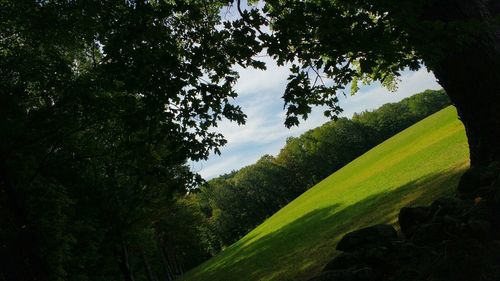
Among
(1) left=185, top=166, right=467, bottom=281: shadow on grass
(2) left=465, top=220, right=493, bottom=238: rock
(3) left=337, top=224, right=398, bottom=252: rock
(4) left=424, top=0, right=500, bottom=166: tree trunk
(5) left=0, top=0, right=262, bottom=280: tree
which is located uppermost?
(5) left=0, top=0, right=262, bottom=280: tree

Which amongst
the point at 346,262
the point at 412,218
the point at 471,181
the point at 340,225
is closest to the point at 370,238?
the point at 346,262

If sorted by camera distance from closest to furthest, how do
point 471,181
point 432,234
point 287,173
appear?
point 432,234 → point 471,181 → point 287,173

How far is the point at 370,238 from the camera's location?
33.1 feet

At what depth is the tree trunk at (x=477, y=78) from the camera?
9.37 m

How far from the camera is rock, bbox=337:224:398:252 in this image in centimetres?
966

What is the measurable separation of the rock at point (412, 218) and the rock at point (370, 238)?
1.81ft

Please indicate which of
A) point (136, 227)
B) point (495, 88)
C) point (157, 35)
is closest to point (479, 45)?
point (495, 88)

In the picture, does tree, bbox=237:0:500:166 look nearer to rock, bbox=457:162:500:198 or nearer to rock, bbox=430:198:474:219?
rock, bbox=457:162:500:198

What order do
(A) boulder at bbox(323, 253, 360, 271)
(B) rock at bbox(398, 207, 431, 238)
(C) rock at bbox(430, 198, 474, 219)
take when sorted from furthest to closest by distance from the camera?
(B) rock at bbox(398, 207, 431, 238) < (A) boulder at bbox(323, 253, 360, 271) < (C) rock at bbox(430, 198, 474, 219)

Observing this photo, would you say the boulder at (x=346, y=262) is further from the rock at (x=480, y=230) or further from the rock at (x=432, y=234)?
the rock at (x=480, y=230)

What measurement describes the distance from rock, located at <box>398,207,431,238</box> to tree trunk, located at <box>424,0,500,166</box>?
211 centimetres

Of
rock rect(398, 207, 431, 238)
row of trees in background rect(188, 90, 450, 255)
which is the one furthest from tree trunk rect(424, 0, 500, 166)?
row of trees in background rect(188, 90, 450, 255)

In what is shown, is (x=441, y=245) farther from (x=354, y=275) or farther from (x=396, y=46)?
(x=396, y=46)

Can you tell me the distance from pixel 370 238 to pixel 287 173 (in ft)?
381
